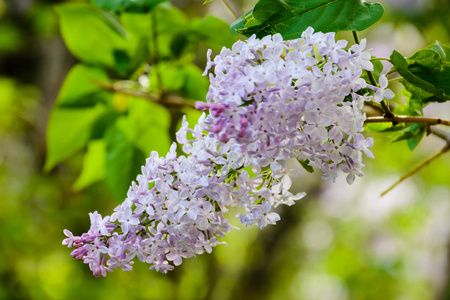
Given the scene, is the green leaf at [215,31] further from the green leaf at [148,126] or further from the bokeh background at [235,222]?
the bokeh background at [235,222]

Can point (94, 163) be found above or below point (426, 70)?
below

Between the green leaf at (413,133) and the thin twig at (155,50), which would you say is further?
the thin twig at (155,50)

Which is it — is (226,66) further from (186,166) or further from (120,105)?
(120,105)

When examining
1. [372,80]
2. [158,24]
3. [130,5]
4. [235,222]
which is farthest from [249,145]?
[235,222]

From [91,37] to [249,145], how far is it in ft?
1.60

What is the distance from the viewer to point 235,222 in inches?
85.5

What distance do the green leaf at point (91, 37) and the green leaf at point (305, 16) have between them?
40cm

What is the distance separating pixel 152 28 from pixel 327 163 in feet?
1.37

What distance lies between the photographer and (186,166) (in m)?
0.34

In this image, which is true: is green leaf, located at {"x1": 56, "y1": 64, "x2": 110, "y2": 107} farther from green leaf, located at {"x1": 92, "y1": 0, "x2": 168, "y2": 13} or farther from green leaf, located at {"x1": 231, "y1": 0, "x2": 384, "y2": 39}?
green leaf, located at {"x1": 231, "y1": 0, "x2": 384, "y2": 39}

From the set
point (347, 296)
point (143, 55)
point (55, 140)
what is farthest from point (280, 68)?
point (347, 296)

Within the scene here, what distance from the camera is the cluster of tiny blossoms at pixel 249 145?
292mm

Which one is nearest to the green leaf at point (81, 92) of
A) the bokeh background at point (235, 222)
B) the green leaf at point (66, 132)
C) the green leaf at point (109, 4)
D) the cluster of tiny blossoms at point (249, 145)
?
the green leaf at point (66, 132)

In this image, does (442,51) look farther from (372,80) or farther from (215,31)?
(215,31)
